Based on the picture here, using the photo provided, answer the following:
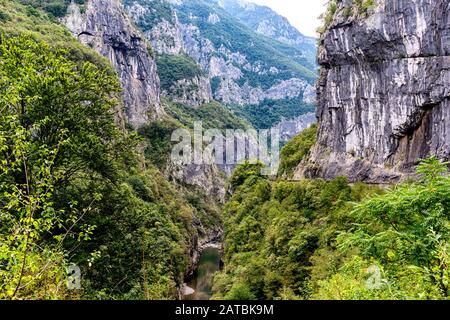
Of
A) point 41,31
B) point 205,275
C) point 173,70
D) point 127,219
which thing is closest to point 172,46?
point 173,70

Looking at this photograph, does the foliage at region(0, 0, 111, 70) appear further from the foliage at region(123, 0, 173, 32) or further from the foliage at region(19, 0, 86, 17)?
the foliage at region(123, 0, 173, 32)

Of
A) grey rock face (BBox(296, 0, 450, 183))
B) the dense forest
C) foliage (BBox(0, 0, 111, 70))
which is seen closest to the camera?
the dense forest

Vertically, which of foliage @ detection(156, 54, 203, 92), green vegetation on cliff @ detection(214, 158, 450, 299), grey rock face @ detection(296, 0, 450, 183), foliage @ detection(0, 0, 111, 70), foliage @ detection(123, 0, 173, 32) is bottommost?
green vegetation on cliff @ detection(214, 158, 450, 299)

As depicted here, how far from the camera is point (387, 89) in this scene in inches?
1198

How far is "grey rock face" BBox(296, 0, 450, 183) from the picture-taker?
26375 millimetres

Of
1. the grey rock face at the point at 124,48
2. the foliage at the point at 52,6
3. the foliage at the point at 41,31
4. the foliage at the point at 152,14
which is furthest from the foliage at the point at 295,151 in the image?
the foliage at the point at 152,14

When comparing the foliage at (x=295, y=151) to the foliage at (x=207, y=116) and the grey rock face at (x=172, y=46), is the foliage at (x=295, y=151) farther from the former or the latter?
the grey rock face at (x=172, y=46)

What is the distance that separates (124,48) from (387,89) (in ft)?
242

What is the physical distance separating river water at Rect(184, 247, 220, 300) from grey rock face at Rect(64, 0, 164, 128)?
3635 centimetres

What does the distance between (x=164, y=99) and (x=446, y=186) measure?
140m

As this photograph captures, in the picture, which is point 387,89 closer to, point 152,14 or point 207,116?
point 207,116

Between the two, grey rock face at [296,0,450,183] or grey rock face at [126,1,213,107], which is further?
grey rock face at [126,1,213,107]

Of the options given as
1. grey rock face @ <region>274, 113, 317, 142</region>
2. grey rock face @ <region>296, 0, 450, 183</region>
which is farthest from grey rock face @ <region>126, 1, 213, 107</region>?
grey rock face @ <region>296, 0, 450, 183</region>
